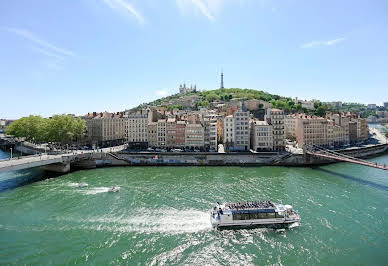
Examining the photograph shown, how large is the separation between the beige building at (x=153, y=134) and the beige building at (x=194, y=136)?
9624 mm

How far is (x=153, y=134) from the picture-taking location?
248ft

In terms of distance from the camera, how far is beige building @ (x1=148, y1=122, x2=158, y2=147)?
246 ft

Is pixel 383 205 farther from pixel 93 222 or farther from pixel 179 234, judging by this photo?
pixel 93 222

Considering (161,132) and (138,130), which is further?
(138,130)

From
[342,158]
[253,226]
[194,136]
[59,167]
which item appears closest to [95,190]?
[59,167]

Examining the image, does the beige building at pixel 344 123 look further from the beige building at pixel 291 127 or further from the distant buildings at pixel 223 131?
the beige building at pixel 291 127

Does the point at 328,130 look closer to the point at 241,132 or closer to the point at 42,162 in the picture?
the point at 241,132

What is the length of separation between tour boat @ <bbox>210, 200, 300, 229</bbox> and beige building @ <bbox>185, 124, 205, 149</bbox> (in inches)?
1686

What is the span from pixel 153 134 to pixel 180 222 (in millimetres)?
49346

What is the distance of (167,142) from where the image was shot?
7338cm

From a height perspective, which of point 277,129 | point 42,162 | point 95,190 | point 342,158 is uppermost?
point 277,129

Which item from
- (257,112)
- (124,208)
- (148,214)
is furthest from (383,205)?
(257,112)

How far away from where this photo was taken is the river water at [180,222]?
2252 centimetres

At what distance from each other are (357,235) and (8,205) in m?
43.7
